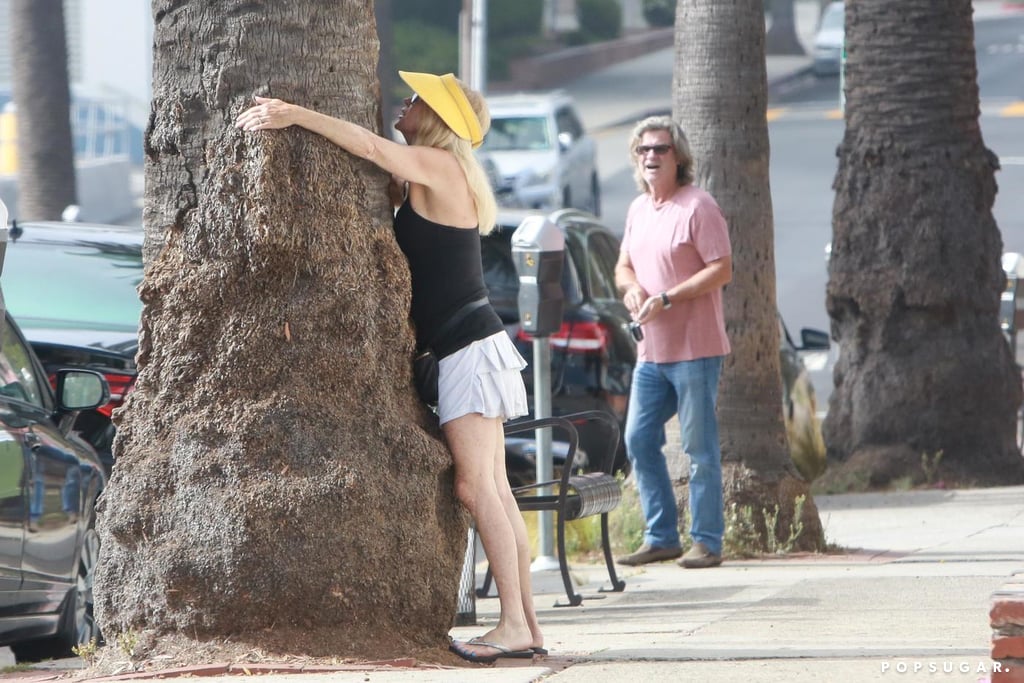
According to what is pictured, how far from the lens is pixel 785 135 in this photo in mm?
36031

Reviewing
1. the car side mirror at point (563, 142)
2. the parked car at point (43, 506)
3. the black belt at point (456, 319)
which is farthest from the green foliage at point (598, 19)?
the black belt at point (456, 319)

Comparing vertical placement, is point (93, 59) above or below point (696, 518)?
above

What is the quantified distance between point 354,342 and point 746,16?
13.8ft

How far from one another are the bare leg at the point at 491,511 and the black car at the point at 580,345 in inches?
167

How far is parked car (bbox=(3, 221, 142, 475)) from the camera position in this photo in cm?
796

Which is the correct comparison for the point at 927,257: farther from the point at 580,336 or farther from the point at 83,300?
the point at 83,300

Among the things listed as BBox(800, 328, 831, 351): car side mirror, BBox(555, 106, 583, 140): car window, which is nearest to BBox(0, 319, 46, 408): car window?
BBox(800, 328, 831, 351): car side mirror

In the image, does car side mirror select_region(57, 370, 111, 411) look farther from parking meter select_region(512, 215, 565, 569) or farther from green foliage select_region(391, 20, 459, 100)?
green foliage select_region(391, 20, 459, 100)

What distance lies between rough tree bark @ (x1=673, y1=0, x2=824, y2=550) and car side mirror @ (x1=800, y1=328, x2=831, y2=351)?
3.45 m

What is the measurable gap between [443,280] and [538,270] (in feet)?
7.75

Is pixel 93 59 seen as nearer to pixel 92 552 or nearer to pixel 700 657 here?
pixel 92 552

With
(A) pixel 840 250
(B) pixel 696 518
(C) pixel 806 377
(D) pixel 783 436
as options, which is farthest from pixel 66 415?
(C) pixel 806 377

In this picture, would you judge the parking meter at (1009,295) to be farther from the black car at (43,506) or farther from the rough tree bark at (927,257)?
the black car at (43,506)

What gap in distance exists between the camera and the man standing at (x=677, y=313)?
7703 millimetres
